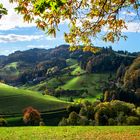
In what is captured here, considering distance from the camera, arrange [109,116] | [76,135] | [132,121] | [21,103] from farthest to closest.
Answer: [21,103] < [109,116] < [132,121] < [76,135]

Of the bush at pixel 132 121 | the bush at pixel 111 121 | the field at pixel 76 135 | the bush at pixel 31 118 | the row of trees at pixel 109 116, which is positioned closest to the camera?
the field at pixel 76 135

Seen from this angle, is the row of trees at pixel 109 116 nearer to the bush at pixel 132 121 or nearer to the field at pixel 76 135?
the bush at pixel 132 121

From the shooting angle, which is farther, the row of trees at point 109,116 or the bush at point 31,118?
the bush at point 31,118

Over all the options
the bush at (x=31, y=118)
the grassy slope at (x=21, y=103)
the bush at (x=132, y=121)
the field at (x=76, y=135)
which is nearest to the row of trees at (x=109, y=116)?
the bush at (x=132, y=121)

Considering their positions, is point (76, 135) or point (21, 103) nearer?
point (76, 135)

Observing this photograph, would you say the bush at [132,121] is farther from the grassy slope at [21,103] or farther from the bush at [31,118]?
the grassy slope at [21,103]

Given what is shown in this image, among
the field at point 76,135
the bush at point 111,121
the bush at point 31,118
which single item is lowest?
the bush at point 31,118

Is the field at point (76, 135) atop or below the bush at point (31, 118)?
atop

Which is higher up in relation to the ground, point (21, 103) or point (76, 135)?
point (76, 135)

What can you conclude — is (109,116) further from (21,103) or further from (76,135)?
(76,135)

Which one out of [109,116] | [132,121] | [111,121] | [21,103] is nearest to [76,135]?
[132,121]

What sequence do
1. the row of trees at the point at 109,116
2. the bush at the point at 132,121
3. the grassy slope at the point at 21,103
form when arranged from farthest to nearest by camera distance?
the grassy slope at the point at 21,103 → the row of trees at the point at 109,116 → the bush at the point at 132,121

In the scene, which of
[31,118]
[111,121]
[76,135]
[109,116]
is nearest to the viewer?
[76,135]

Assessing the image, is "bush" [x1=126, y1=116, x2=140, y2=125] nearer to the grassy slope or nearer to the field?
the grassy slope
